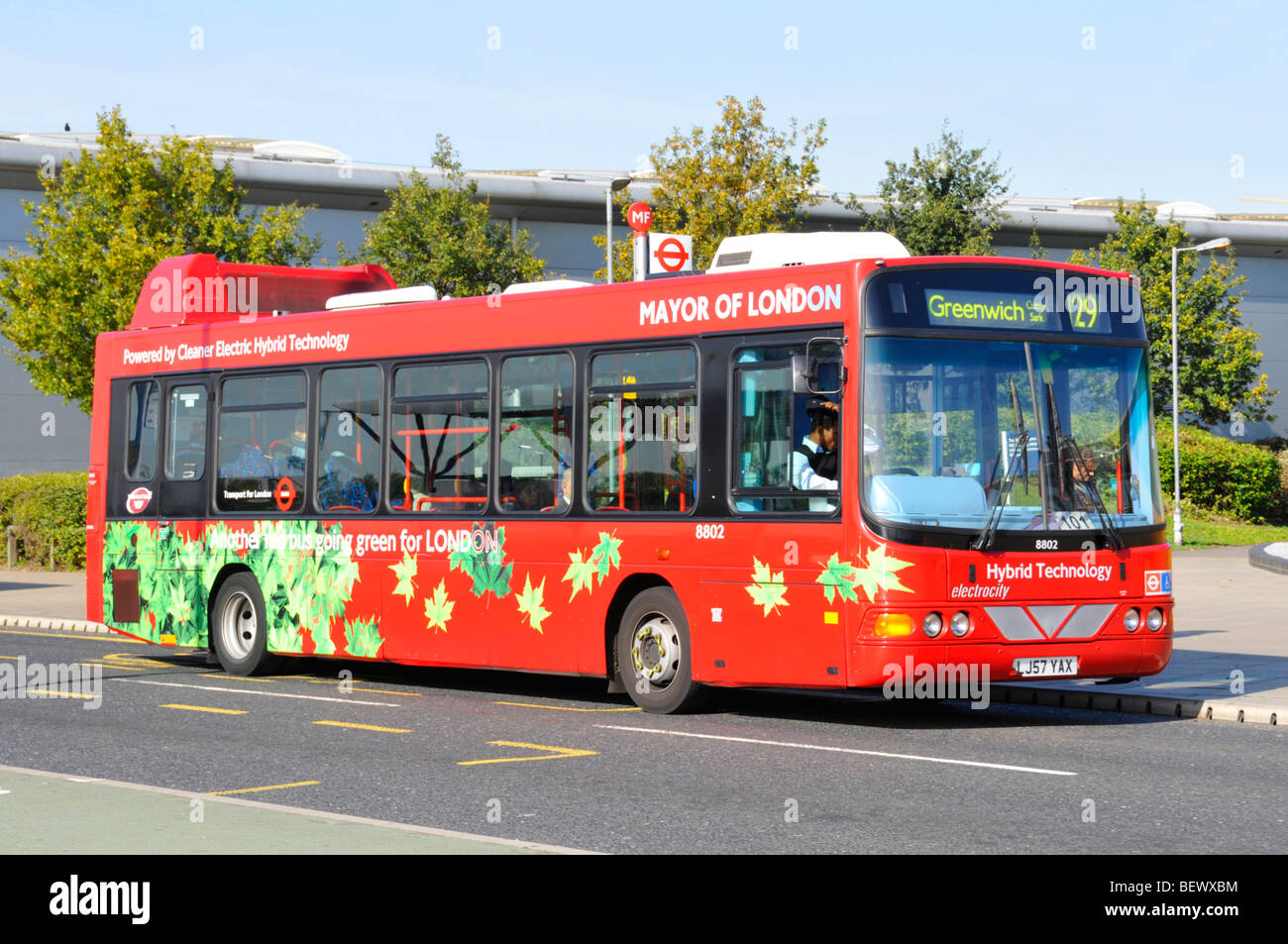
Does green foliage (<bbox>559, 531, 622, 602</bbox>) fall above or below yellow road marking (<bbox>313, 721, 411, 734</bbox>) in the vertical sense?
above

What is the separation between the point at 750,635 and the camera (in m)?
12.7

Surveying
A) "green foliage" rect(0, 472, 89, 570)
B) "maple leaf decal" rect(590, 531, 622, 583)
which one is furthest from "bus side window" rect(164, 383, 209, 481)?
"green foliage" rect(0, 472, 89, 570)

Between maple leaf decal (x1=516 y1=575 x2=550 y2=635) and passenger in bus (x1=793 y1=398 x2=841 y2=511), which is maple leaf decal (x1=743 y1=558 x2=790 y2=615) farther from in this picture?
maple leaf decal (x1=516 y1=575 x2=550 y2=635)

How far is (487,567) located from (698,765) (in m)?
4.39

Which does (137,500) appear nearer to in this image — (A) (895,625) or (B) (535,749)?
(B) (535,749)

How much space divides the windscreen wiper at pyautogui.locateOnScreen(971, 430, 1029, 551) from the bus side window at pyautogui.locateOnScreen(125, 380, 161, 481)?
955 centimetres

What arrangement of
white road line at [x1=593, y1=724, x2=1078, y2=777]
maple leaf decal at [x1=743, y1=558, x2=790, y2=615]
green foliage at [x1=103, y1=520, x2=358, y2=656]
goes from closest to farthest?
1. white road line at [x1=593, y1=724, x2=1078, y2=777]
2. maple leaf decal at [x1=743, y1=558, x2=790, y2=615]
3. green foliage at [x1=103, y1=520, x2=358, y2=656]

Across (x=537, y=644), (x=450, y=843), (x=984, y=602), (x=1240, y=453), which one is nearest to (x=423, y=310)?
(x=537, y=644)

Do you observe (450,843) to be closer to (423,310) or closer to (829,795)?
(829,795)

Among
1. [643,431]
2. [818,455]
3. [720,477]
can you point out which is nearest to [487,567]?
[643,431]

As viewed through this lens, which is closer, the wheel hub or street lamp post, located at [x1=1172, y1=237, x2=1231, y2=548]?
the wheel hub

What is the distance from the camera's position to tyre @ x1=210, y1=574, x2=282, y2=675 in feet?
56.6

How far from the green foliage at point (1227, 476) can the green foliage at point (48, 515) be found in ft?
92.4

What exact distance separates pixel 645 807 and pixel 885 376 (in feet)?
13.3
